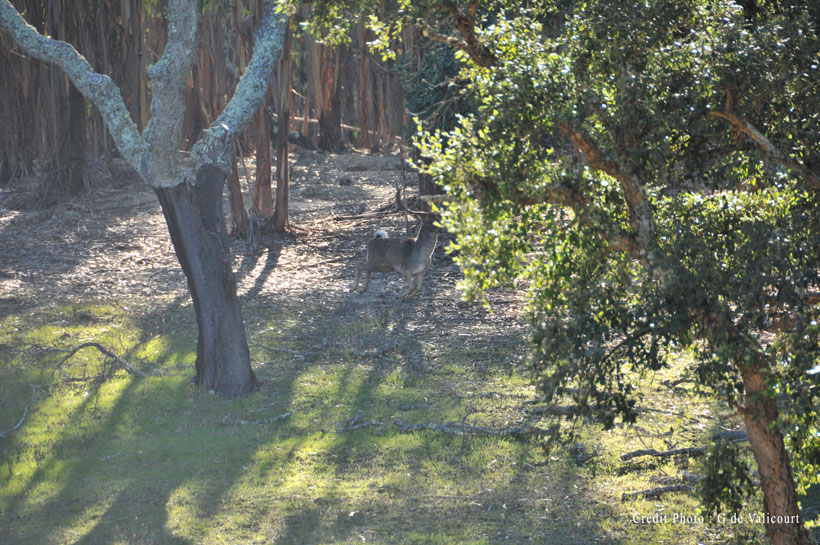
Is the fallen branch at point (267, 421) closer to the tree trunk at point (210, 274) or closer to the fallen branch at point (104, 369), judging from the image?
the tree trunk at point (210, 274)

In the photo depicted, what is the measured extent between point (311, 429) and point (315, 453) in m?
0.62

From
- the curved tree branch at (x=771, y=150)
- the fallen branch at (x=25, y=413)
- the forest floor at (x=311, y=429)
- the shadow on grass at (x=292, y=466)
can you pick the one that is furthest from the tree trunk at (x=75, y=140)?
the curved tree branch at (x=771, y=150)

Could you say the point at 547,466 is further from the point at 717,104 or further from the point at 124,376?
the point at 124,376

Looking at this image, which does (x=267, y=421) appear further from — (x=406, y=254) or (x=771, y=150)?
(x=771, y=150)

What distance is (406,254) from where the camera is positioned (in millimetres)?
13000

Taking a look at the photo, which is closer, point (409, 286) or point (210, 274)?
point (210, 274)

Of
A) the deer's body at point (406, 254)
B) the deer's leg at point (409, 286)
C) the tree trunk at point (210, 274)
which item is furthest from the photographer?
the deer's leg at point (409, 286)

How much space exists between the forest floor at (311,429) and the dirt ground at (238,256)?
0.07 metres

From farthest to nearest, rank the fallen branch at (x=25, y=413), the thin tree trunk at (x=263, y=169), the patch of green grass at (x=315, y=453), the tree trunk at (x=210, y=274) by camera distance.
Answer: the thin tree trunk at (x=263, y=169) → the tree trunk at (x=210, y=274) → the fallen branch at (x=25, y=413) → the patch of green grass at (x=315, y=453)

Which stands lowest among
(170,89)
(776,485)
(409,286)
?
(776,485)

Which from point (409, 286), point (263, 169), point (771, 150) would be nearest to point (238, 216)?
point (263, 169)

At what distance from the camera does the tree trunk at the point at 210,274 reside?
936 centimetres

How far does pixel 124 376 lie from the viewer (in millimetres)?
10398

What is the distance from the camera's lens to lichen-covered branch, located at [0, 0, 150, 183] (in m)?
9.23
